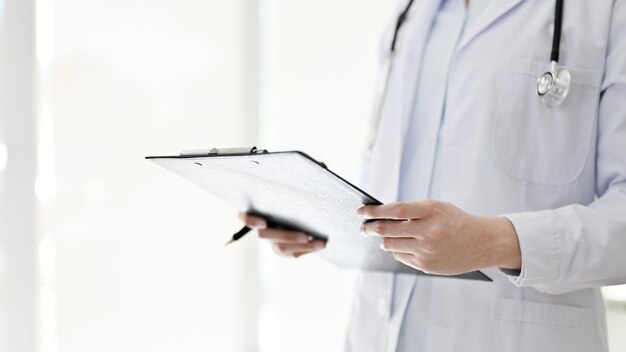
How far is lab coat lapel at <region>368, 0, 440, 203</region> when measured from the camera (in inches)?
46.1

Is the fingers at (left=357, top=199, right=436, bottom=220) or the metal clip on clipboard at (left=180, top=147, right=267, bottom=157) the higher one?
the metal clip on clipboard at (left=180, top=147, right=267, bottom=157)

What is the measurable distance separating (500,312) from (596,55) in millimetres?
411

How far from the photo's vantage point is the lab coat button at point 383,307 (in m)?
1.15

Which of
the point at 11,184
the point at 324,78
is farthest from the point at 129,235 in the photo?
the point at 324,78

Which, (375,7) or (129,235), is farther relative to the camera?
(375,7)

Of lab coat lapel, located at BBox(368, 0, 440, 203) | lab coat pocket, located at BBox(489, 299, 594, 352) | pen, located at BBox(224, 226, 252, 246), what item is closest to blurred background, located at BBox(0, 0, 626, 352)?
pen, located at BBox(224, 226, 252, 246)

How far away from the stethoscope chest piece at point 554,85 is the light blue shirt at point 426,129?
0.54 ft

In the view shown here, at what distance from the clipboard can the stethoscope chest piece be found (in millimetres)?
290

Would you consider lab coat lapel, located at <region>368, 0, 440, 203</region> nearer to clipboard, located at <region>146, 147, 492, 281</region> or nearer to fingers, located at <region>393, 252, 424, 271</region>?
clipboard, located at <region>146, 147, 492, 281</region>

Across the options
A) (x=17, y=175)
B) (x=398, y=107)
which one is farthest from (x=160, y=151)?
(x=398, y=107)

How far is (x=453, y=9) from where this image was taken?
3.99ft

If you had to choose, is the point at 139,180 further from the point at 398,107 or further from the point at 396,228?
the point at 396,228

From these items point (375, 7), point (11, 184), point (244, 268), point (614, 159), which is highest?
point (375, 7)

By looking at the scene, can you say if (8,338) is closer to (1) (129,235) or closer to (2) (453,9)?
(1) (129,235)
